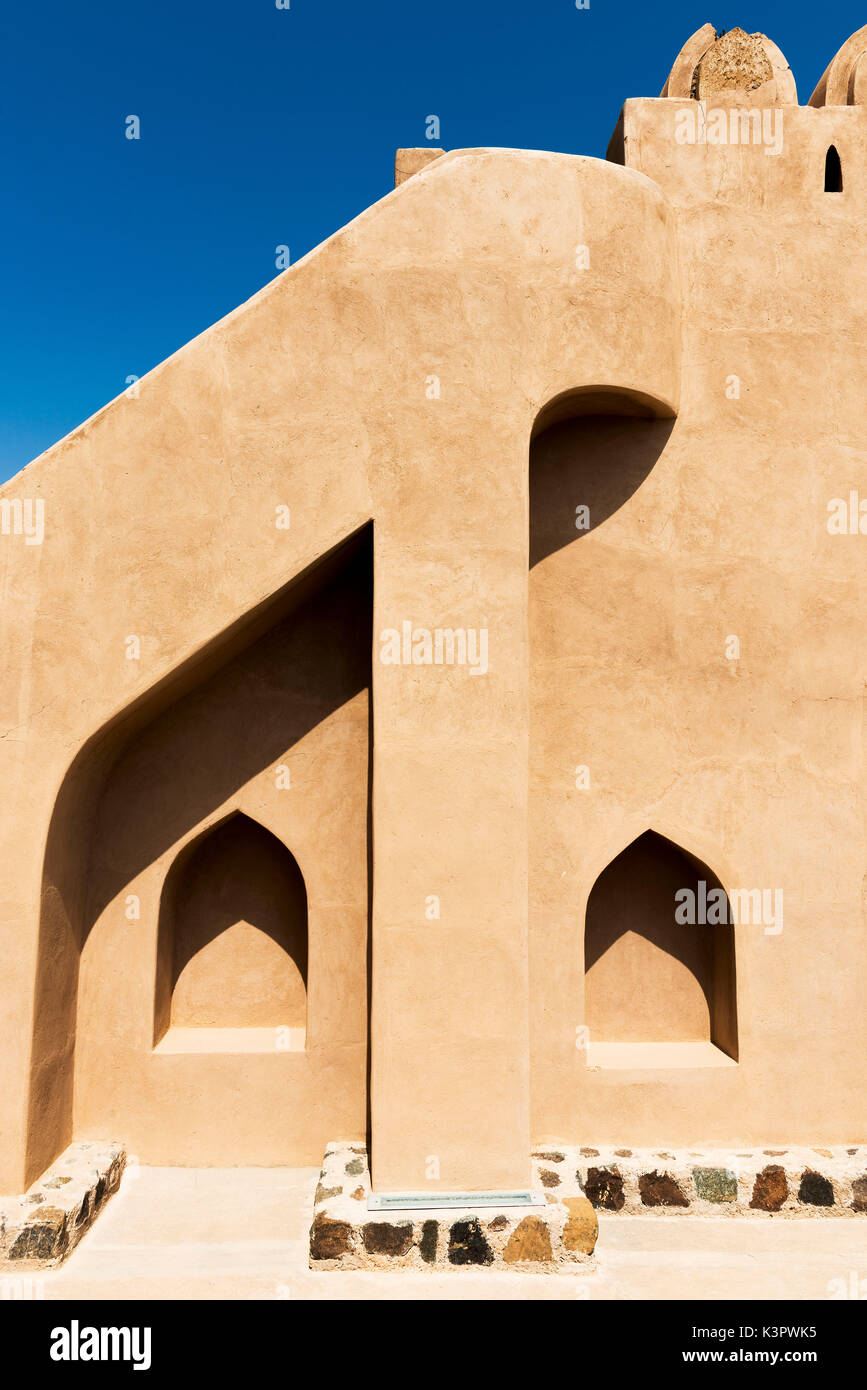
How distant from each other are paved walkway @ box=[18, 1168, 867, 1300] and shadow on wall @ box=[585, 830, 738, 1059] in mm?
1332

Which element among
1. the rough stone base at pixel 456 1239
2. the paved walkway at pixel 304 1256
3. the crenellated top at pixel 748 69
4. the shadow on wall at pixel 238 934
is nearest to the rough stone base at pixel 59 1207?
the paved walkway at pixel 304 1256

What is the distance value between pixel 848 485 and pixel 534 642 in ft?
8.94

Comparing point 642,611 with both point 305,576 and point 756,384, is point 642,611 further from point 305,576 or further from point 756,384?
point 305,576

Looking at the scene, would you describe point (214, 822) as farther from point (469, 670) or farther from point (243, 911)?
point (469, 670)

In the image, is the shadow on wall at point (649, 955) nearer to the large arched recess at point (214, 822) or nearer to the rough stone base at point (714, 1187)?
the rough stone base at point (714, 1187)

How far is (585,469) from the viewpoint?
7223 millimetres

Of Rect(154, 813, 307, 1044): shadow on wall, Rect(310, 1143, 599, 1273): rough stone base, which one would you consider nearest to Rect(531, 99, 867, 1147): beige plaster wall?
Rect(310, 1143, 599, 1273): rough stone base

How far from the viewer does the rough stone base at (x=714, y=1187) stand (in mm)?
6402

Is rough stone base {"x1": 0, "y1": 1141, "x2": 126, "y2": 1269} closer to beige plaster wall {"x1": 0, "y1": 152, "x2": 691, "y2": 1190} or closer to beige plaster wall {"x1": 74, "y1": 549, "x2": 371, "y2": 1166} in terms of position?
Answer: beige plaster wall {"x1": 0, "y1": 152, "x2": 691, "y2": 1190}

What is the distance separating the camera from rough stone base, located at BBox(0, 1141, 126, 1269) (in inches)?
212

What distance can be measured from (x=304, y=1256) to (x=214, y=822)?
9.41 ft

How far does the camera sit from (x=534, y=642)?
7.09 m

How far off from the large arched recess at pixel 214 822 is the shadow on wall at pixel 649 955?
182cm

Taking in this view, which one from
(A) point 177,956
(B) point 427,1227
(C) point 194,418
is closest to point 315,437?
(C) point 194,418
